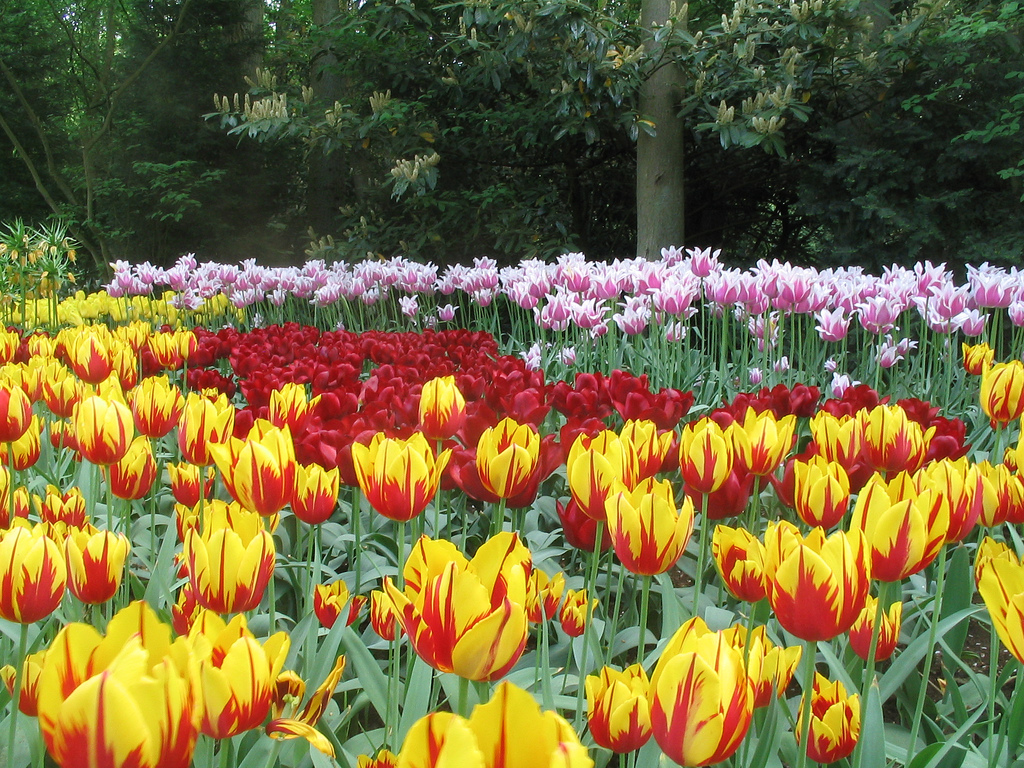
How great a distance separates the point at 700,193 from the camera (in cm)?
890

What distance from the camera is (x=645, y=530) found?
102 cm

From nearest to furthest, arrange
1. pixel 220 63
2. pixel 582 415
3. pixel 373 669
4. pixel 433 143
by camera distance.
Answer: pixel 373 669, pixel 582 415, pixel 433 143, pixel 220 63

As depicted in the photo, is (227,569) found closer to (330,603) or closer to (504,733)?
(330,603)

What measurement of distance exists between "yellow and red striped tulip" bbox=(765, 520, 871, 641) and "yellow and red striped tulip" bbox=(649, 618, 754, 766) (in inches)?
5.8

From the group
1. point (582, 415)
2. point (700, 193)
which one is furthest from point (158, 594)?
point (700, 193)

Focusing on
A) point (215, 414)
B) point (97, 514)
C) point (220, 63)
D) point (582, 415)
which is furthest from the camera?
point (220, 63)

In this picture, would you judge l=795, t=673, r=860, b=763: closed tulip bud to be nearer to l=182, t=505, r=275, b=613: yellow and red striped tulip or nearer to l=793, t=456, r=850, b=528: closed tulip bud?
l=793, t=456, r=850, b=528: closed tulip bud

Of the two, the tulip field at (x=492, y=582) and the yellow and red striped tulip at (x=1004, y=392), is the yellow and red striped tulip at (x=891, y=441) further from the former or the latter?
the yellow and red striped tulip at (x=1004, y=392)

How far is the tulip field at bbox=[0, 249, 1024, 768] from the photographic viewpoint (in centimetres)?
69

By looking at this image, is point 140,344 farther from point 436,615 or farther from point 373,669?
point 436,615

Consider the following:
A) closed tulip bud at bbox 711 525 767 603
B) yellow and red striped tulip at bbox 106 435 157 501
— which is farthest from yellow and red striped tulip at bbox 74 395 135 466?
closed tulip bud at bbox 711 525 767 603

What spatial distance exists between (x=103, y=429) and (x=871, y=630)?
4.02 feet

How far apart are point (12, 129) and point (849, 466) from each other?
16.5m

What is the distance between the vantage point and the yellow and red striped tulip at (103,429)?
1.37 meters
